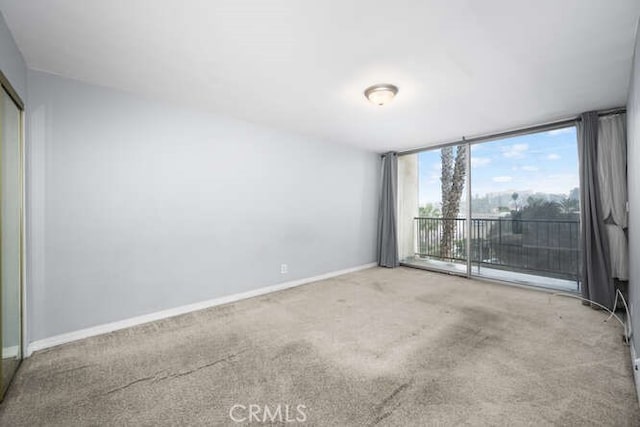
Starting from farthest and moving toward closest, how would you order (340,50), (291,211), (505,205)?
(505,205) < (291,211) < (340,50)

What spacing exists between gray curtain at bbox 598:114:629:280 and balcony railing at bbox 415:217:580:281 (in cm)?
78

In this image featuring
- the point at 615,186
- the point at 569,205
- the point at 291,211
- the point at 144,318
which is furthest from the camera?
the point at 291,211

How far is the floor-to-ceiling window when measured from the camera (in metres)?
3.88

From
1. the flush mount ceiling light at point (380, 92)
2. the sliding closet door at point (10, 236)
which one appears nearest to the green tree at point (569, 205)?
the flush mount ceiling light at point (380, 92)

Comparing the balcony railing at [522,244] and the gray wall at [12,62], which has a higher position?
the gray wall at [12,62]

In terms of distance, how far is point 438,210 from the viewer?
5.61 m

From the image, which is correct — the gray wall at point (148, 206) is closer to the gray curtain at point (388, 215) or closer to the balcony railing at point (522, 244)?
the gray curtain at point (388, 215)

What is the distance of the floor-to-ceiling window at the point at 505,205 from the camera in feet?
12.7

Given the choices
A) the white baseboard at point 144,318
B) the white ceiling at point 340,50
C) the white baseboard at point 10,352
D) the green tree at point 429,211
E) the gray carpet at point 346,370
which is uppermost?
the white ceiling at point 340,50

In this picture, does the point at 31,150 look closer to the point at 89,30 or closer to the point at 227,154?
the point at 89,30

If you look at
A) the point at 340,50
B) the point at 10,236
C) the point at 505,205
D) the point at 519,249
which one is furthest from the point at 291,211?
the point at 519,249

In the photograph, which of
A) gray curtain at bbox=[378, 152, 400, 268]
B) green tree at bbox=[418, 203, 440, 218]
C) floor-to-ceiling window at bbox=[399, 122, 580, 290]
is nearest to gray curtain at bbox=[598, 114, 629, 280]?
floor-to-ceiling window at bbox=[399, 122, 580, 290]

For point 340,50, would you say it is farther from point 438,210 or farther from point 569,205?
point 438,210

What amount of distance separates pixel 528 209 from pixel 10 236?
18.7 feet
